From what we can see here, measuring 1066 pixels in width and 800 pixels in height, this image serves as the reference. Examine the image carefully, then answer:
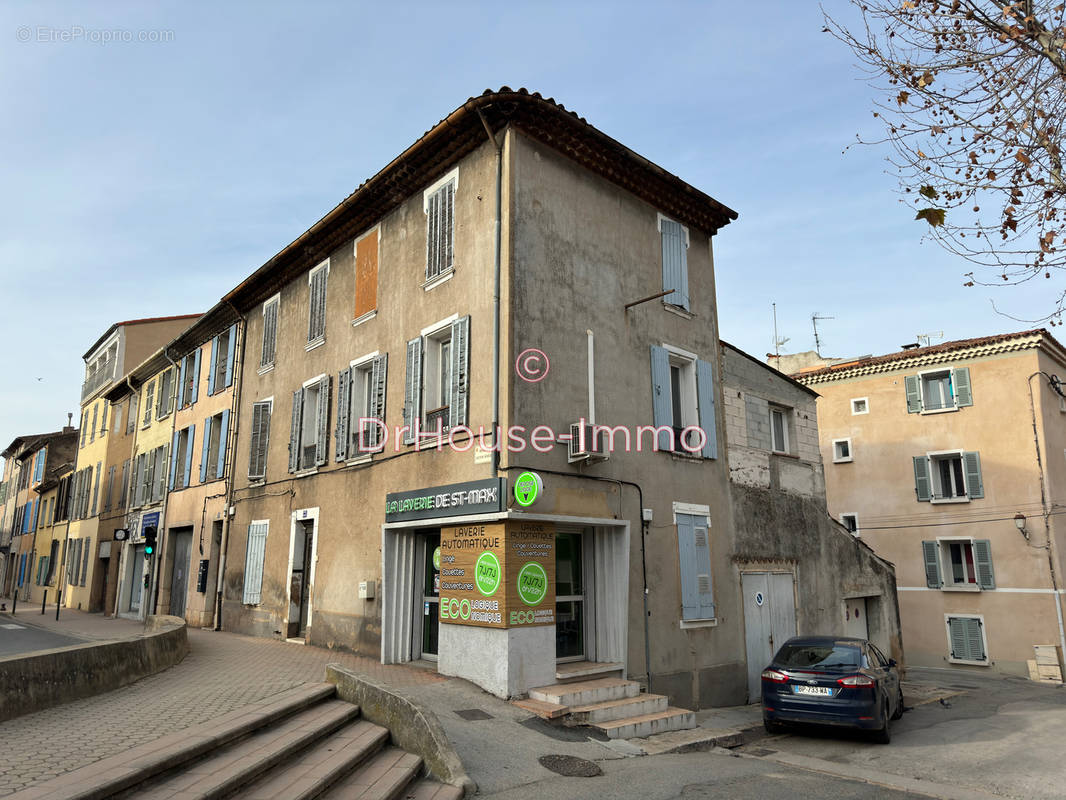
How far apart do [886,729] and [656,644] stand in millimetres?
3331

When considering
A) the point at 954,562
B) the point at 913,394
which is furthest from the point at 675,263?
the point at 954,562

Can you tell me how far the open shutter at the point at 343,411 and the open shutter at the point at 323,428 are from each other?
521mm

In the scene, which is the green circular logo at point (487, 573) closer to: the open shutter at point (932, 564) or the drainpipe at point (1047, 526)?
the drainpipe at point (1047, 526)

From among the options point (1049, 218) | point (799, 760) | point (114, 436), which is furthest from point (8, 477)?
point (1049, 218)

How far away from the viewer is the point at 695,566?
12.5 metres

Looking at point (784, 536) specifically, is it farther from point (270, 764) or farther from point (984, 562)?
point (984, 562)

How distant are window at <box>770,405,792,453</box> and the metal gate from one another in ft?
9.20

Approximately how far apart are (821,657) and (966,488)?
1702 centimetres

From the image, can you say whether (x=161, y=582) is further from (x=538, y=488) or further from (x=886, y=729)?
(x=886, y=729)

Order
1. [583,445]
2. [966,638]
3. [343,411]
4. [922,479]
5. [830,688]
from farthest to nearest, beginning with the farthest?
[922,479], [966,638], [343,411], [583,445], [830,688]

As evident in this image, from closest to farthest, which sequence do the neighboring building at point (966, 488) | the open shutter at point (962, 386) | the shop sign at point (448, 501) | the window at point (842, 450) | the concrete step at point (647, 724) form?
1. the concrete step at point (647, 724)
2. the shop sign at point (448, 501)
3. the neighboring building at point (966, 488)
4. the open shutter at point (962, 386)
5. the window at point (842, 450)

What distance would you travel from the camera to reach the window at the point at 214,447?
18484 mm

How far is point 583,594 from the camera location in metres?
11.2

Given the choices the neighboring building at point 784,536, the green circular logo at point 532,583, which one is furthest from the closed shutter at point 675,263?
the green circular logo at point 532,583
